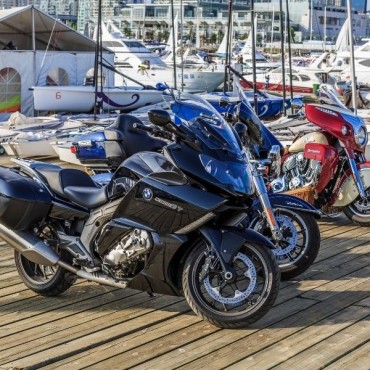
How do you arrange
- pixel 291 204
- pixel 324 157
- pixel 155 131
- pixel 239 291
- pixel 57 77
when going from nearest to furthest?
1. pixel 239 291
2. pixel 155 131
3. pixel 291 204
4. pixel 324 157
5. pixel 57 77

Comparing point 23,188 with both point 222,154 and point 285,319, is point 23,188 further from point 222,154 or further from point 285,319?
point 285,319

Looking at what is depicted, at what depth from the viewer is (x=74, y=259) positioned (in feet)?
16.6

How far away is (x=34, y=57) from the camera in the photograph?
20031mm

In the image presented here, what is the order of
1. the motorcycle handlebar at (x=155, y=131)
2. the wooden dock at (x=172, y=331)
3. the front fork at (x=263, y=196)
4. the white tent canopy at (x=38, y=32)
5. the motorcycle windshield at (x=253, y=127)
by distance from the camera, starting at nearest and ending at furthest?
the wooden dock at (x=172, y=331) < the motorcycle handlebar at (x=155, y=131) < the front fork at (x=263, y=196) < the motorcycle windshield at (x=253, y=127) < the white tent canopy at (x=38, y=32)

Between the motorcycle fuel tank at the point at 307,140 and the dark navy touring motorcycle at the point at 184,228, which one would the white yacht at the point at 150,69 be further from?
the dark navy touring motorcycle at the point at 184,228

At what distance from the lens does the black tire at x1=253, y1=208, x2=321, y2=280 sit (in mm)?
5762

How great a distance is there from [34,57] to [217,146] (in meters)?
16.1

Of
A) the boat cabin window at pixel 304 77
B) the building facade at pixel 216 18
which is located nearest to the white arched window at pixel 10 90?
the boat cabin window at pixel 304 77

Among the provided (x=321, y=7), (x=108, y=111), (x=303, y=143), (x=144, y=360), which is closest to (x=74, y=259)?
(x=144, y=360)

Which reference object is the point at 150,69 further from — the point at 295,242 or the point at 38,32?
the point at 295,242

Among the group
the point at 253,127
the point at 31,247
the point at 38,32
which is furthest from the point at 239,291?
the point at 38,32

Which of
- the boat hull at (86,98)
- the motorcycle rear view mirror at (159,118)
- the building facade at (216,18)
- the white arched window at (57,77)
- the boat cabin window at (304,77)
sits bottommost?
the motorcycle rear view mirror at (159,118)

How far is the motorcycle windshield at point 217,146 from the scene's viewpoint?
4555 millimetres

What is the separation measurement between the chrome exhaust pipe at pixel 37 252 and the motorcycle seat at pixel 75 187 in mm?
343
